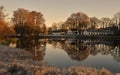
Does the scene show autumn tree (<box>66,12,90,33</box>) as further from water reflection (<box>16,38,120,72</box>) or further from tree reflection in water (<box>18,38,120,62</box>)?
water reflection (<box>16,38,120,72</box>)

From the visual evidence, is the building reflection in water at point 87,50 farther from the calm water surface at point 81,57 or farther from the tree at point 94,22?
the tree at point 94,22

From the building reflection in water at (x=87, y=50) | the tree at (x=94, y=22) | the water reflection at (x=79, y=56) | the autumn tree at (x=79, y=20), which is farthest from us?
the tree at (x=94, y=22)

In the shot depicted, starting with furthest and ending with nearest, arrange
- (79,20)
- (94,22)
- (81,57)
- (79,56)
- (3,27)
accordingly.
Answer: (94,22) < (79,20) < (3,27) < (79,56) < (81,57)

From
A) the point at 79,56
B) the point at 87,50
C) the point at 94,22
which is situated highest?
the point at 94,22

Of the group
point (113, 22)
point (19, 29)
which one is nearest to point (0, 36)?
point (19, 29)

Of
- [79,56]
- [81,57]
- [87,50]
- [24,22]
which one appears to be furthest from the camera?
[24,22]

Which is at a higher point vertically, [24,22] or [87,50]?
[24,22]

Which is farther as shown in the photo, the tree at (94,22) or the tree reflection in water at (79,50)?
the tree at (94,22)

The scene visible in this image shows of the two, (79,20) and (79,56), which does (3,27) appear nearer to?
(79,56)

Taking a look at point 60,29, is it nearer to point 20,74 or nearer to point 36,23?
point 36,23

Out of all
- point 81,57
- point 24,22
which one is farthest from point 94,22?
point 81,57

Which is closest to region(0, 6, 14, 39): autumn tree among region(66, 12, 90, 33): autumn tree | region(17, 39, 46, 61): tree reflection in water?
region(17, 39, 46, 61): tree reflection in water

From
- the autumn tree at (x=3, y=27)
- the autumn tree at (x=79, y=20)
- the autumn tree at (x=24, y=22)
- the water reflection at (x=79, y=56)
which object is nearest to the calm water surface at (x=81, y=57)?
the water reflection at (x=79, y=56)

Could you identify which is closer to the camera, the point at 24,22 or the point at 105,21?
the point at 24,22
